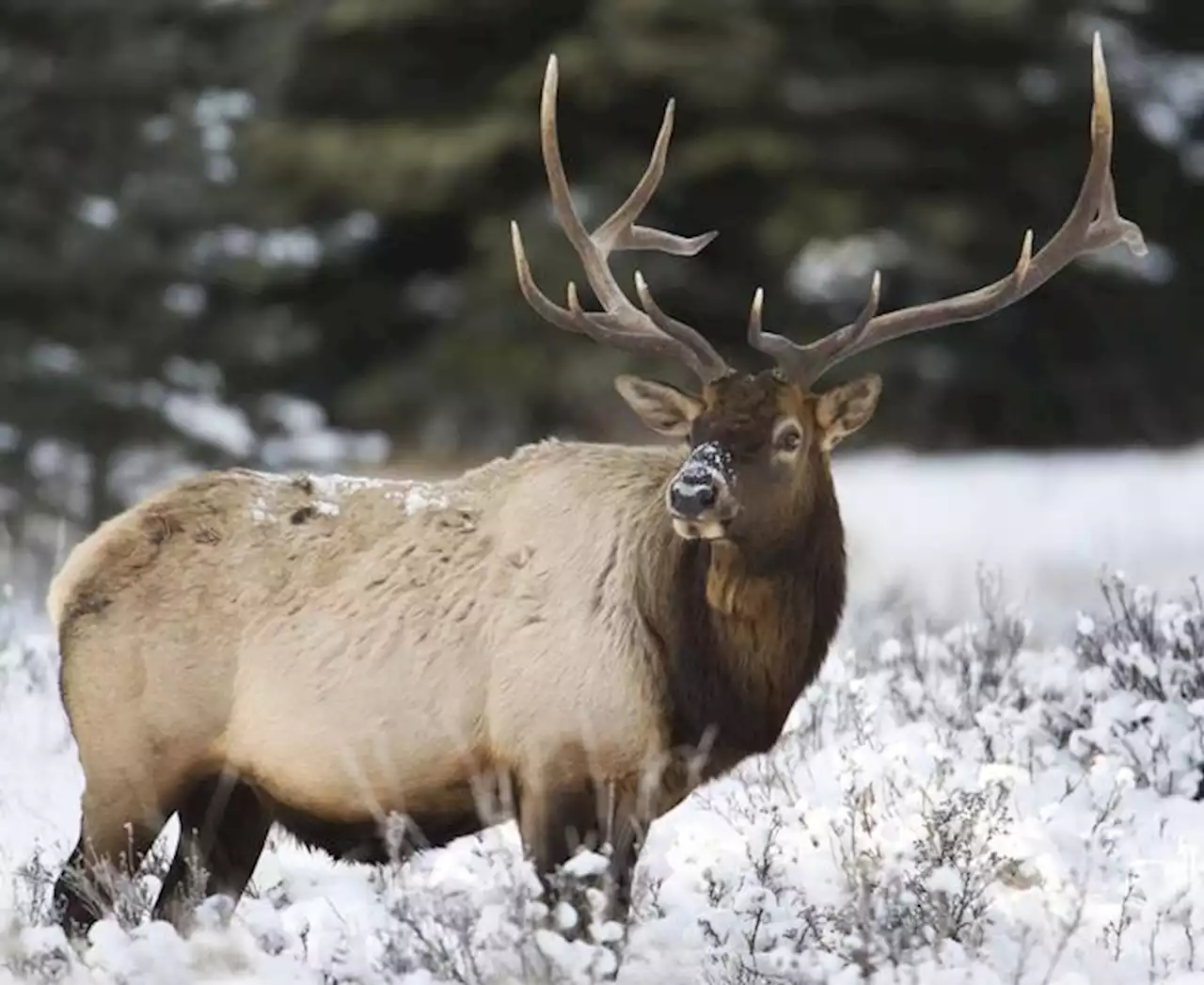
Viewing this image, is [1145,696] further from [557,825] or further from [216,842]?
[216,842]

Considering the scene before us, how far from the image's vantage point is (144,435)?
15.4m

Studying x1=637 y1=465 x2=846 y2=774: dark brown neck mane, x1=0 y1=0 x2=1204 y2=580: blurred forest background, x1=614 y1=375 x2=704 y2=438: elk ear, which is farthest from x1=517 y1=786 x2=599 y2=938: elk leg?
x1=0 y1=0 x2=1204 y2=580: blurred forest background

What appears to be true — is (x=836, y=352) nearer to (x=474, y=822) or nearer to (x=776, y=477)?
(x=776, y=477)

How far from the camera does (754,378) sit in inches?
220

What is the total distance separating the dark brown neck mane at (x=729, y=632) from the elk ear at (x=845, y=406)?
0.85 ft

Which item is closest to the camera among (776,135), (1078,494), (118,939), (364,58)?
(118,939)

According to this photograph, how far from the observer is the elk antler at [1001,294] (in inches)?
223

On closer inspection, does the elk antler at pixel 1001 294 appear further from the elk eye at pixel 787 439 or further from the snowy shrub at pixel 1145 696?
the snowy shrub at pixel 1145 696

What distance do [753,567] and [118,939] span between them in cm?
173

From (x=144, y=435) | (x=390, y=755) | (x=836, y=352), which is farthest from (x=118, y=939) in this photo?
(x=144, y=435)

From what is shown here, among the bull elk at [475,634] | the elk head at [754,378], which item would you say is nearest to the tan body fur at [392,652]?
the bull elk at [475,634]

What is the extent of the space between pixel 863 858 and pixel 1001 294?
5.07 feet

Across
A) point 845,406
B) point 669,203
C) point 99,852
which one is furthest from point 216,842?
point 669,203

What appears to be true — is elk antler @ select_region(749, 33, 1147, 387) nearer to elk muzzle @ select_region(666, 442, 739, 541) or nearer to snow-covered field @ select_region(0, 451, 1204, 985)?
elk muzzle @ select_region(666, 442, 739, 541)
